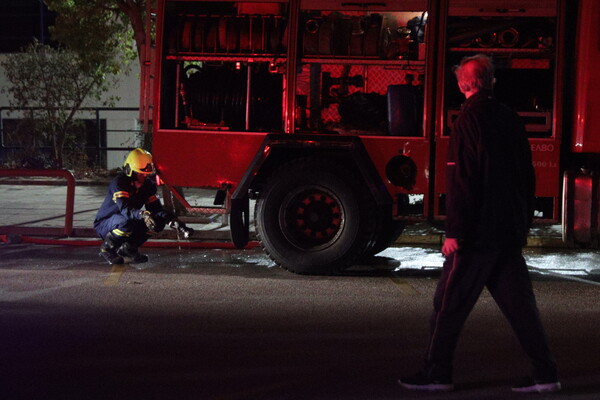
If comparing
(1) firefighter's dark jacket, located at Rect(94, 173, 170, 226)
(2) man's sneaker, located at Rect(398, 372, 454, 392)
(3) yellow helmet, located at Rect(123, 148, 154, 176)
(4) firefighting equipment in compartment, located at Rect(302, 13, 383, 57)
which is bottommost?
(2) man's sneaker, located at Rect(398, 372, 454, 392)

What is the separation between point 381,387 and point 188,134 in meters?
4.56

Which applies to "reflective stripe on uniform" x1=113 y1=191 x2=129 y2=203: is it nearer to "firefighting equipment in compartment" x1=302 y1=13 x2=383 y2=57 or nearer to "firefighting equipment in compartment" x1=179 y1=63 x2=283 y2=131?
"firefighting equipment in compartment" x1=179 y1=63 x2=283 y2=131

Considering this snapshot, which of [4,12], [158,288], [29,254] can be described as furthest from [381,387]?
[4,12]

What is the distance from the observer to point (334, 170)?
8.41 metres

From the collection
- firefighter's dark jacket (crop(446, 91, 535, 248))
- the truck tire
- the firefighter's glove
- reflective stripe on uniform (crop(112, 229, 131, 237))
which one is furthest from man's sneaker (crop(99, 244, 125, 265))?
firefighter's dark jacket (crop(446, 91, 535, 248))

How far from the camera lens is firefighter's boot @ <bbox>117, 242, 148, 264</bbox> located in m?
8.85

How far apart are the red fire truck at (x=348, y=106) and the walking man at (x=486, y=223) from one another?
3.75 m

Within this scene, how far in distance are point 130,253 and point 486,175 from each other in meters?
5.26

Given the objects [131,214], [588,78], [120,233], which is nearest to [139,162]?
[131,214]

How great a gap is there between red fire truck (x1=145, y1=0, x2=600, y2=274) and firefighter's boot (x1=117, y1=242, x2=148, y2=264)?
77 centimetres

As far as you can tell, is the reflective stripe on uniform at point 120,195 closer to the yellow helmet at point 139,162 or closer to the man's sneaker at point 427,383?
the yellow helmet at point 139,162

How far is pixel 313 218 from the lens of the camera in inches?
337

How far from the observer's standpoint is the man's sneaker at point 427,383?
464cm

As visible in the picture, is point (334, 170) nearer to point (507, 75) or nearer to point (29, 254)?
point (507, 75)
